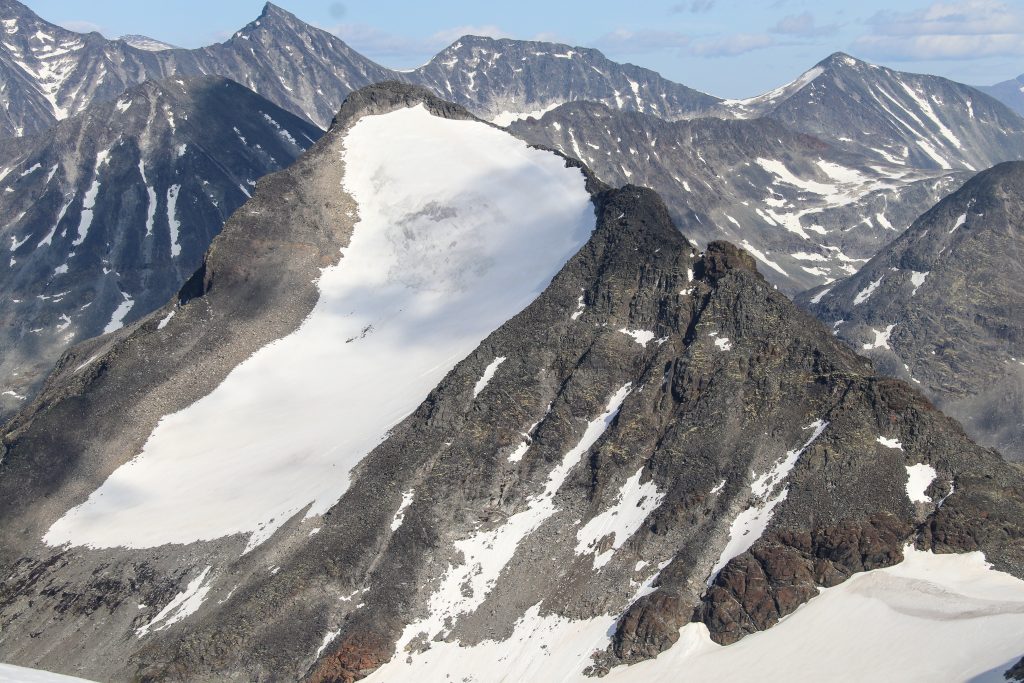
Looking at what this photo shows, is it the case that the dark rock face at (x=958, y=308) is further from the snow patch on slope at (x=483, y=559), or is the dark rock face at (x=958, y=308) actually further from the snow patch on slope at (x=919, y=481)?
the snow patch on slope at (x=483, y=559)

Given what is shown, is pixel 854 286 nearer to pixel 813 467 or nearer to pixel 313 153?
pixel 313 153

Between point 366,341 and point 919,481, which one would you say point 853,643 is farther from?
point 366,341

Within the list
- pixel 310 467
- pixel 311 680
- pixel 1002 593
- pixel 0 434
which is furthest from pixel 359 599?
pixel 0 434

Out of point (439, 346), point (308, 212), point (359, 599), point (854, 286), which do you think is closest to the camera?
point (359, 599)

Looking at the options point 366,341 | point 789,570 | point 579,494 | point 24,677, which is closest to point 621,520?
point 579,494

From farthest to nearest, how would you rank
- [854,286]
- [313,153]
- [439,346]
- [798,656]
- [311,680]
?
1. [854,286]
2. [313,153]
3. [439,346]
4. [311,680]
5. [798,656]

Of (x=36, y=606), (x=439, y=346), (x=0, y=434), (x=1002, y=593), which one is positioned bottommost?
(x=1002, y=593)

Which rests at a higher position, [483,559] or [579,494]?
[579,494]
